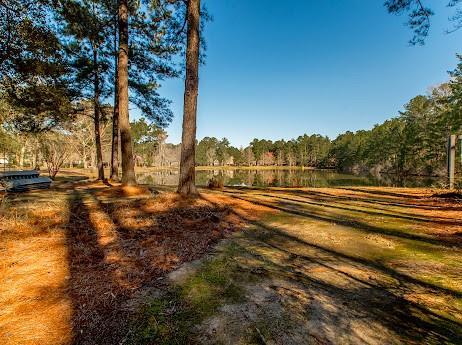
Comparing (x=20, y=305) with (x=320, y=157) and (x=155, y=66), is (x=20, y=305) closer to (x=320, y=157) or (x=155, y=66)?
(x=155, y=66)

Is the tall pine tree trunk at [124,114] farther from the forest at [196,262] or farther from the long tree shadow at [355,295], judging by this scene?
the long tree shadow at [355,295]

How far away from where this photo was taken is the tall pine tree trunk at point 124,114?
9.30 m

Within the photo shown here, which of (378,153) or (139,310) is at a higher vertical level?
(378,153)

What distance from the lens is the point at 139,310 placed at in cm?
230

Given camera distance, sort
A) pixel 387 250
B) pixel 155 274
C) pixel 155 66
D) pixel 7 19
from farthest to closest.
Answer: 1. pixel 155 66
2. pixel 7 19
3. pixel 387 250
4. pixel 155 274

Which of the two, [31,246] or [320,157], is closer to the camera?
[31,246]

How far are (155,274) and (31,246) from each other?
2.27 metres

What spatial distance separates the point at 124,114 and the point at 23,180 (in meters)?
5.11

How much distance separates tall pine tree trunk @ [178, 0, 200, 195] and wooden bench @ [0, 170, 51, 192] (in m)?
6.89

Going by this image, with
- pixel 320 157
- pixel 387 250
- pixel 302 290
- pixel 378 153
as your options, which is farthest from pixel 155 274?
pixel 320 157

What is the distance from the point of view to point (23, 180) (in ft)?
33.6

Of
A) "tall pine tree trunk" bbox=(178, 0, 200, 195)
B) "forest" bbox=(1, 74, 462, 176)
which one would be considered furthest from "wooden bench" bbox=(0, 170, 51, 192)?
"tall pine tree trunk" bbox=(178, 0, 200, 195)

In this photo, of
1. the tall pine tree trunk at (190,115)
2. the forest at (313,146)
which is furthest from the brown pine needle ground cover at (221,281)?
the forest at (313,146)

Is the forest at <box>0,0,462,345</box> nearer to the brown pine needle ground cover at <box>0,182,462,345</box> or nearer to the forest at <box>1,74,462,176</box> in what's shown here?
the brown pine needle ground cover at <box>0,182,462,345</box>
